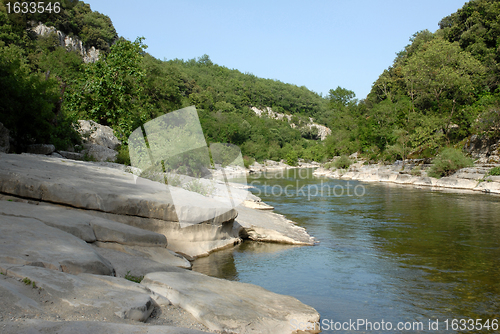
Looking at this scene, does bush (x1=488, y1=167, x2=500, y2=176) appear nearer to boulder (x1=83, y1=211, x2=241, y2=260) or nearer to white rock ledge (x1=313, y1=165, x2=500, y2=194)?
white rock ledge (x1=313, y1=165, x2=500, y2=194)

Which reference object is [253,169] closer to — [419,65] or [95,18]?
[419,65]

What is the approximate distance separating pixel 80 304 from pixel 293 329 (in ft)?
11.3

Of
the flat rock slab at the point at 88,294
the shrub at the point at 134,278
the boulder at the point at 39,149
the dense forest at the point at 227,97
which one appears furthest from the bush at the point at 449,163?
the flat rock slab at the point at 88,294

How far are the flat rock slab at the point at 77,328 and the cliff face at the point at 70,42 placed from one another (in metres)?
66.6

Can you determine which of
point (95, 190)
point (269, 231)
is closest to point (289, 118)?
point (269, 231)

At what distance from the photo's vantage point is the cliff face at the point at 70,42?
6389cm

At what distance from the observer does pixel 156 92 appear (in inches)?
1981

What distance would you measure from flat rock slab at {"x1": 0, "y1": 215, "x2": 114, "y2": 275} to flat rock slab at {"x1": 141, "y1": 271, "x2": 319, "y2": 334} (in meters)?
0.97

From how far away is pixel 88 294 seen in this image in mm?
4504

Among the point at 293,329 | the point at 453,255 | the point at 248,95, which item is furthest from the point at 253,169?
the point at 248,95

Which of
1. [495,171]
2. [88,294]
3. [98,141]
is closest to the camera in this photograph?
[88,294]

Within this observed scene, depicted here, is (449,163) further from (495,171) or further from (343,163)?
(343,163)

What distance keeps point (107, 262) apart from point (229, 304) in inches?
87.7

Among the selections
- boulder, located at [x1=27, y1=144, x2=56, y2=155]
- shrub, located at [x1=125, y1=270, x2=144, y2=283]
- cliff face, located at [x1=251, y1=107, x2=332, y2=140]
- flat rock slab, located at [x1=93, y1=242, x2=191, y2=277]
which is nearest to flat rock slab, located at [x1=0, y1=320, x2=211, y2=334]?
shrub, located at [x1=125, y1=270, x2=144, y2=283]
